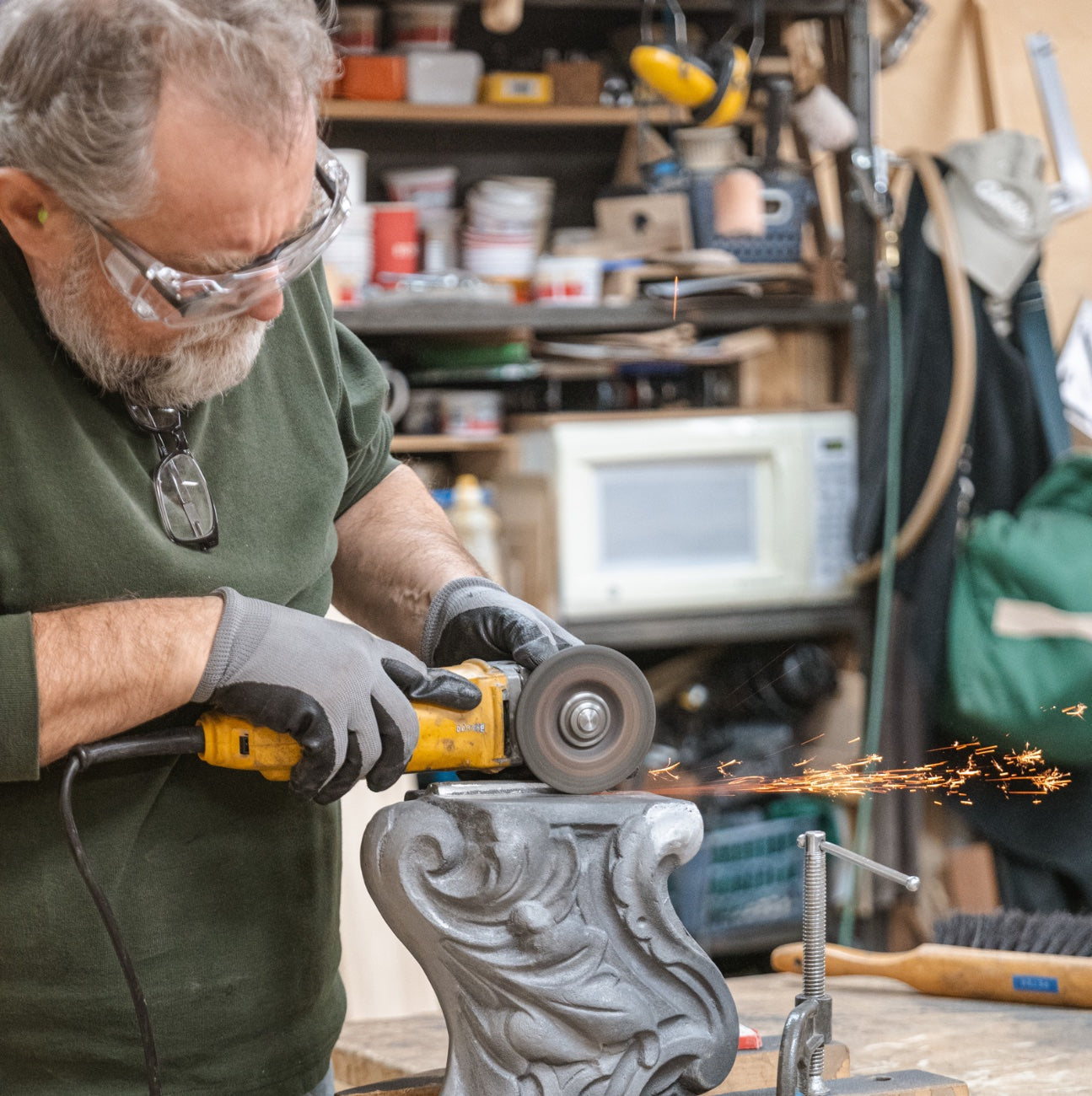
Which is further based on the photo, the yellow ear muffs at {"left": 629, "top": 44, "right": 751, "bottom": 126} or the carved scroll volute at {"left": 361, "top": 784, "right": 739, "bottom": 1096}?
the yellow ear muffs at {"left": 629, "top": 44, "right": 751, "bottom": 126}

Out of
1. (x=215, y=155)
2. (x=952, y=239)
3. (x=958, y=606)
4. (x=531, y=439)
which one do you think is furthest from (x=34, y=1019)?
(x=952, y=239)

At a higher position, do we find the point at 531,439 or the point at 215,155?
the point at 215,155

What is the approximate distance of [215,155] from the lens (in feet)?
3.65

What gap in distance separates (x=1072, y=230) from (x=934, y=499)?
1.11 m

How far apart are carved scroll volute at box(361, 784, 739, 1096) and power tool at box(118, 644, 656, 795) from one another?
0.04 m

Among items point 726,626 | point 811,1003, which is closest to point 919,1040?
point 811,1003

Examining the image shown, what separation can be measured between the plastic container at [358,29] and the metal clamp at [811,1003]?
220 cm

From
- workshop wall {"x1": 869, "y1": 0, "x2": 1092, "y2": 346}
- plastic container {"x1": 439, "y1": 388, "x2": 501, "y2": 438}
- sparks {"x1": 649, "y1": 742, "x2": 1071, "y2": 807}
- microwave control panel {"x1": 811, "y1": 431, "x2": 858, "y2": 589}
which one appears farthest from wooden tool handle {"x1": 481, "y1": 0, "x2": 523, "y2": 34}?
sparks {"x1": 649, "y1": 742, "x2": 1071, "y2": 807}

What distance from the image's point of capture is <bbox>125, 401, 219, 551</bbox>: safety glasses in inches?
49.5

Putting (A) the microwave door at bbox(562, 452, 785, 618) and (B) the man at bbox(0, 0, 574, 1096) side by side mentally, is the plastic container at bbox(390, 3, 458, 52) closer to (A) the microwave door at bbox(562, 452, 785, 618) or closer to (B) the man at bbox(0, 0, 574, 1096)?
(A) the microwave door at bbox(562, 452, 785, 618)

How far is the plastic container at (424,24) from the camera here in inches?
115

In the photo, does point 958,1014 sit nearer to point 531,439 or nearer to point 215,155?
point 215,155

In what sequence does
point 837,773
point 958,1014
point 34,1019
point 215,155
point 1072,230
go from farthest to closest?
point 1072,230 < point 837,773 < point 958,1014 < point 34,1019 < point 215,155

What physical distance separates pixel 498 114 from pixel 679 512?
0.95 m
